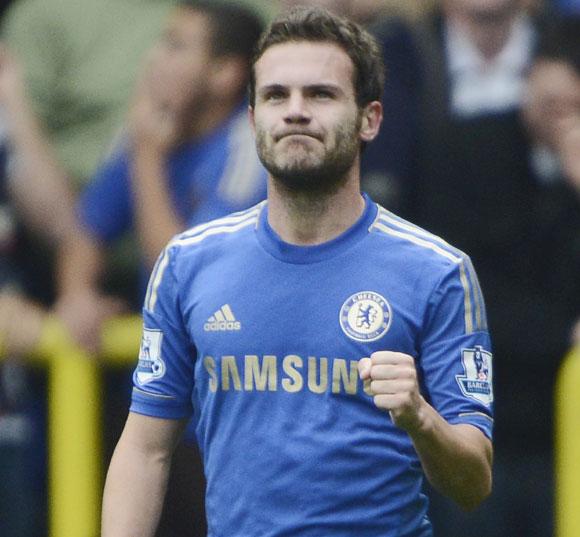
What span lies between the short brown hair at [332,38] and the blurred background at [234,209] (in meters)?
1.49

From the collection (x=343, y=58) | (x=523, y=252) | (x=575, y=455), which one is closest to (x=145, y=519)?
(x=343, y=58)

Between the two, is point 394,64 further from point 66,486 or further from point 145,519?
point 145,519

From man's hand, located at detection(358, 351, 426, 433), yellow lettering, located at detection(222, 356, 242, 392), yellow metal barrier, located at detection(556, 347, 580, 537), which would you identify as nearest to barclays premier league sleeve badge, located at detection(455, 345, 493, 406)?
man's hand, located at detection(358, 351, 426, 433)

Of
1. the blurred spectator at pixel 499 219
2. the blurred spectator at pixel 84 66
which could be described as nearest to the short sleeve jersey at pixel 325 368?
the blurred spectator at pixel 499 219

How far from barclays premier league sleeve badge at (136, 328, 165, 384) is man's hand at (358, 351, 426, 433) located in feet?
2.24

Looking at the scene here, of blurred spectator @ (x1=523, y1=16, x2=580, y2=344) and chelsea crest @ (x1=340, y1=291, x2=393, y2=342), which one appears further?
blurred spectator @ (x1=523, y1=16, x2=580, y2=344)

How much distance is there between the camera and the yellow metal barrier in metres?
4.89

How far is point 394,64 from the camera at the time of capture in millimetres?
5609

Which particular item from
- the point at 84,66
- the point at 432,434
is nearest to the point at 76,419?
the point at 84,66

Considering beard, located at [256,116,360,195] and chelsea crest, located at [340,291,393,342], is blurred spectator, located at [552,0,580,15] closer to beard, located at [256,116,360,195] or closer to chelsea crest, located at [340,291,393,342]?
beard, located at [256,116,360,195]

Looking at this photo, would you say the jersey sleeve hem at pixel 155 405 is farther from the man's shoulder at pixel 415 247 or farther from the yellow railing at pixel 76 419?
the yellow railing at pixel 76 419

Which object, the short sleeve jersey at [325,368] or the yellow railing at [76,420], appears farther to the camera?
the yellow railing at [76,420]

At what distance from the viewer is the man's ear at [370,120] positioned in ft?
11.8

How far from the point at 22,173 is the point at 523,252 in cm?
181
